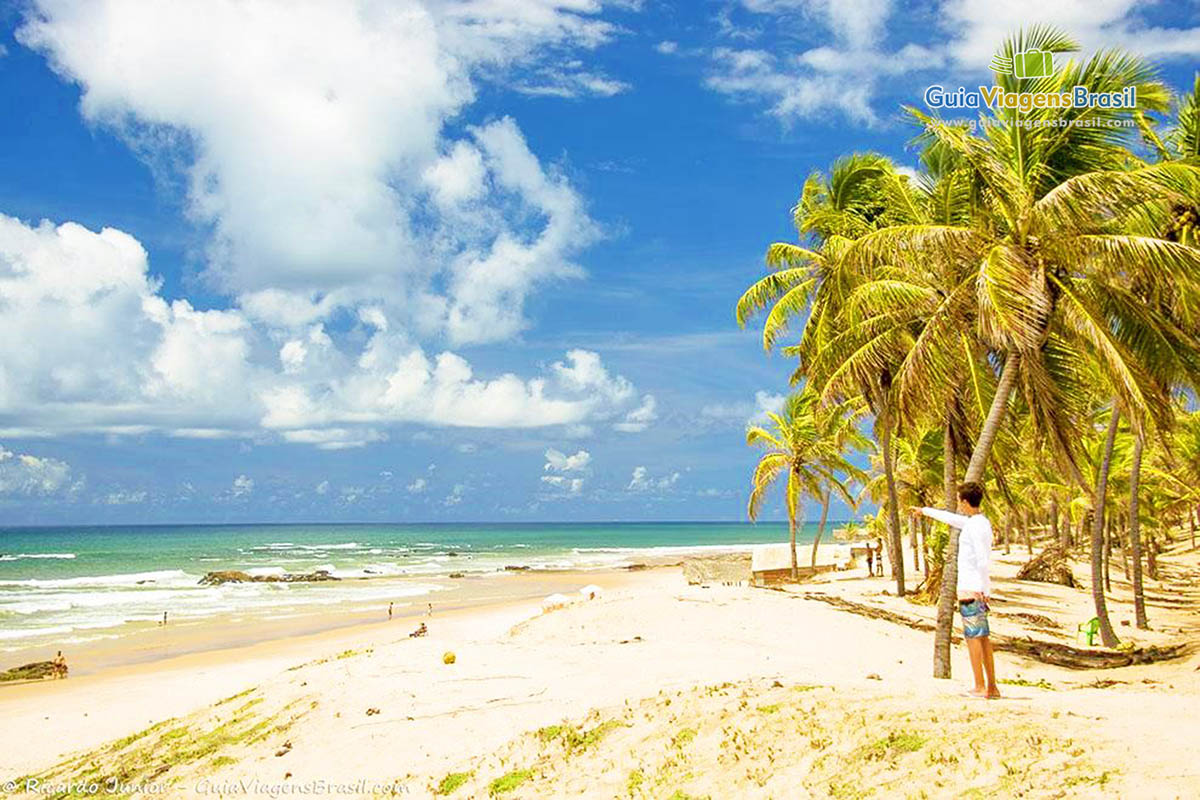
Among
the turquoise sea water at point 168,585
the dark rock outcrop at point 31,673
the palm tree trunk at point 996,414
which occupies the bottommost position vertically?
the turquoise sea water at point 168,585

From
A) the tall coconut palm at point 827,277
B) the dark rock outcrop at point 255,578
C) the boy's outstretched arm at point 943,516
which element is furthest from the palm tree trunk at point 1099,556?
the dark rock outcrop at point 255,578

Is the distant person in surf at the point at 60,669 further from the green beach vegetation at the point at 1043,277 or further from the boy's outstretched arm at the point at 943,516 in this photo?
the boy's outstretched arm at the point at 943,516

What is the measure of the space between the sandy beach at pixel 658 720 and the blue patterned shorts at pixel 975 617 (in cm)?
62

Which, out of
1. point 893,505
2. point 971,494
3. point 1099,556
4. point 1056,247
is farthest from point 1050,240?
point 893,505

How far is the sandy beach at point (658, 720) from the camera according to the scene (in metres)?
6.84

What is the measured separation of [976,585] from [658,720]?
3364mm

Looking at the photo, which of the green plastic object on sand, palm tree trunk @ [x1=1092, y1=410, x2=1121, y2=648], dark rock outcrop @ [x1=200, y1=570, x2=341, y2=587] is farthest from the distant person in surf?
dark rock outcrop @ [x1=200, y1=570, x2=341, y2=587]

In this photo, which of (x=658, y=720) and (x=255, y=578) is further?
(x=255, y=578)

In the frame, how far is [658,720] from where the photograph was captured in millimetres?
9000

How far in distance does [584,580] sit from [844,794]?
53.2 metres

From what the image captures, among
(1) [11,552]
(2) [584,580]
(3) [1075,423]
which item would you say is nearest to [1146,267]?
(3) [1075,423]

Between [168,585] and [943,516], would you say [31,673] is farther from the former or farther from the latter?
[168,585]

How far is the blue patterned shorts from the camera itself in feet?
27.2

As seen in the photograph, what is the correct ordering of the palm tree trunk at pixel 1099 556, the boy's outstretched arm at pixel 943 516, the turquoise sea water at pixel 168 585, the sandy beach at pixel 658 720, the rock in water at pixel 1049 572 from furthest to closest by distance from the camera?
the turquoise sea water at pixel 168 585
the rock in water at pixel 1049 572
the palm tree trunk at pixel 1099 556
the boy's outstretched arm at pixel 943 516
the sandy beach at pixel 658 720
